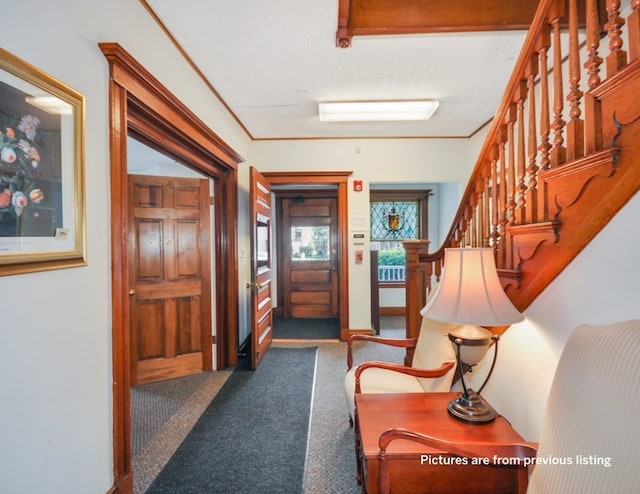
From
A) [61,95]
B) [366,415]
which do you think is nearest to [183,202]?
[61,95]

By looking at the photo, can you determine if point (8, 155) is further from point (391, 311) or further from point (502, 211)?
point (391, 311)

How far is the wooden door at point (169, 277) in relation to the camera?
2.79 metres

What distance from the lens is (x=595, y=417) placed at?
0.81 metres

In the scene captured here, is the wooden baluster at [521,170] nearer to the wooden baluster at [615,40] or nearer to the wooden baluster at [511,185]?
the wooden baluster at [511,185]

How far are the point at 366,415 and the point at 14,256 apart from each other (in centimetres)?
147

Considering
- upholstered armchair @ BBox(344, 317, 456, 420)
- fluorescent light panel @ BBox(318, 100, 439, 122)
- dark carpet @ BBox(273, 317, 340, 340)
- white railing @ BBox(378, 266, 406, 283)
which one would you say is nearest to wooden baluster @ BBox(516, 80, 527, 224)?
upholstered armchair @ BBox(344, 317, 456, 420)

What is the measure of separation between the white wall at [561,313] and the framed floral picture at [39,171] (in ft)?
6.39

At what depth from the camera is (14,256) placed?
3.26ft

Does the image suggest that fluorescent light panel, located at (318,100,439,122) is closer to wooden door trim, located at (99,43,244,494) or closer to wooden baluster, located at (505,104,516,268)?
wooden door trim, located at (99,43,244,494)

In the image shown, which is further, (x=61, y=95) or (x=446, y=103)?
(x=446, y=103)

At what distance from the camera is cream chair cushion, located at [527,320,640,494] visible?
0.72 metres

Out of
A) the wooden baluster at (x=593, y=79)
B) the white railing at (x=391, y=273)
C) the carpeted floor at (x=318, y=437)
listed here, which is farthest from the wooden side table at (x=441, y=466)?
the white railing at (x=391, y=273)

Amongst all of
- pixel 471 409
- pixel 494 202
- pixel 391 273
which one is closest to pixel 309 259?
pixel 391 273

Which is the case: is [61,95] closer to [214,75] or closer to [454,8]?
[214,75]
